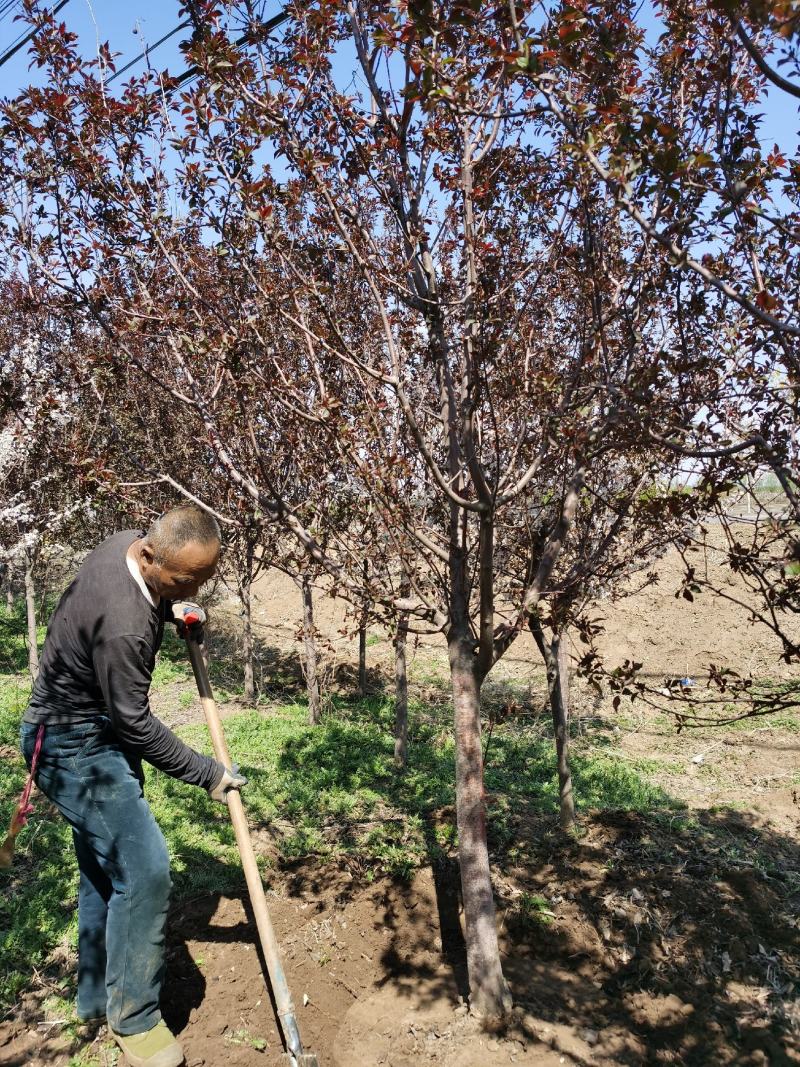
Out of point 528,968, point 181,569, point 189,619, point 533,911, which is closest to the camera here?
point 181,569

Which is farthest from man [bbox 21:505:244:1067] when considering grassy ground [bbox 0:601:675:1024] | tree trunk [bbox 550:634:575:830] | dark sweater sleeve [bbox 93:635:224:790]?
tree trunk [bbox 550:634:575:830]

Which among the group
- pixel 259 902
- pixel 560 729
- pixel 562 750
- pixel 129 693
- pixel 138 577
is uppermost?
pixel 138 577

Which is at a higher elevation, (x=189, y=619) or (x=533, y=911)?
(x=189, y=619)

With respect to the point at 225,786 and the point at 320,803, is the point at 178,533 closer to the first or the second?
the point at 225,786

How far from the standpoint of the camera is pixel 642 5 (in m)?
2.98

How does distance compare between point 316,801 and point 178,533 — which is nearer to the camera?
point 178,533

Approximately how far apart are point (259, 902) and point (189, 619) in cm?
122

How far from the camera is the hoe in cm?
286

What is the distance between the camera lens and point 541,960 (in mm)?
3521

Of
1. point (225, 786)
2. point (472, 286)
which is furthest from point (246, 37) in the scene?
point (225, 786)

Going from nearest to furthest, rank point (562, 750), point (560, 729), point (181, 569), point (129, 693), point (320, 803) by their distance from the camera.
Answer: point (129, 693) < point (181, 569) < point (562, 750) < point (560, 729) < point (320, 803)

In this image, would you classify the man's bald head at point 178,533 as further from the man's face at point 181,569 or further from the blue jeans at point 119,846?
the blue jeans at point 119,846

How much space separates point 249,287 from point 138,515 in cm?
146

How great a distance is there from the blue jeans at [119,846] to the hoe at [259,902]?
34 cm
